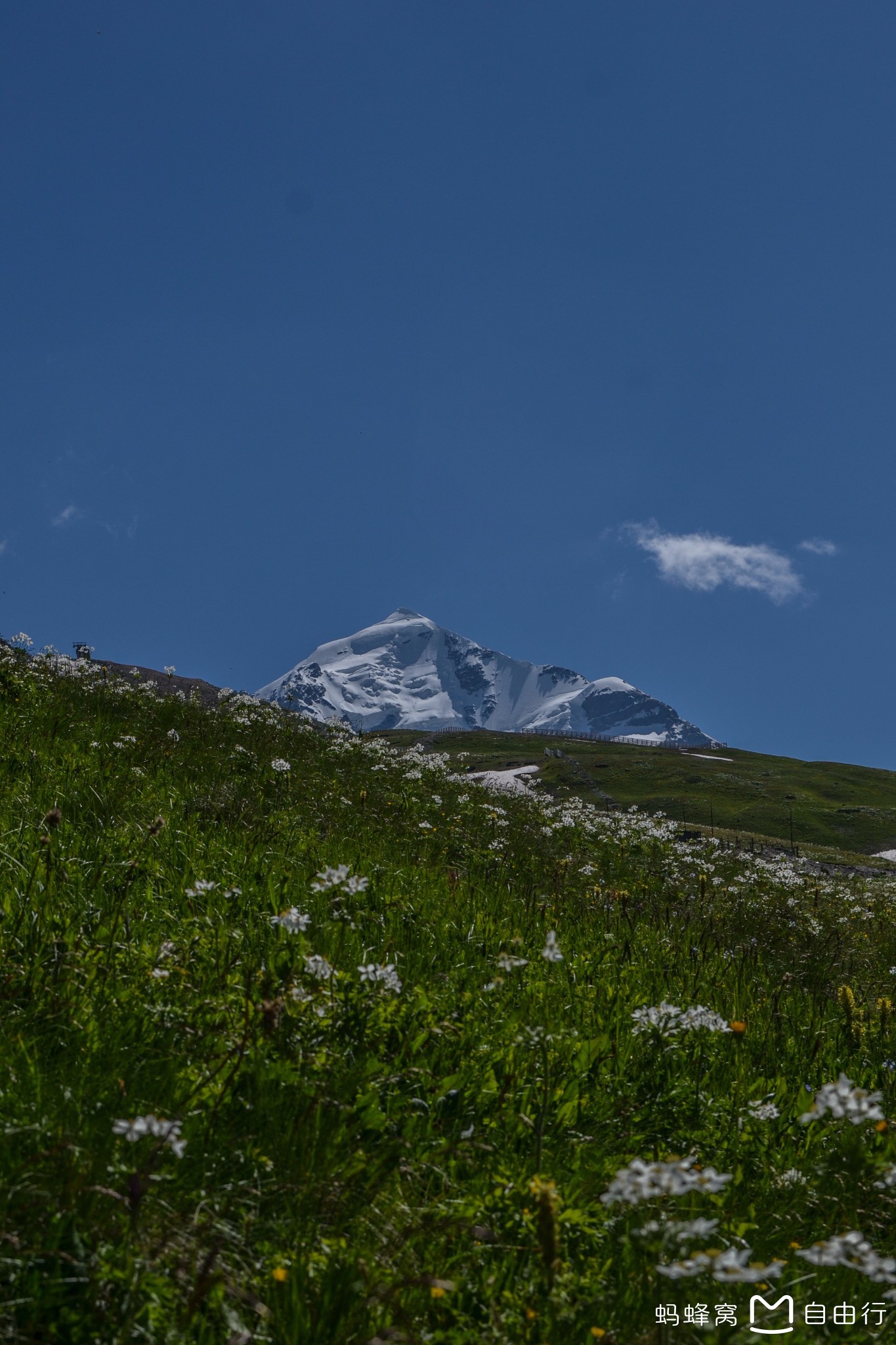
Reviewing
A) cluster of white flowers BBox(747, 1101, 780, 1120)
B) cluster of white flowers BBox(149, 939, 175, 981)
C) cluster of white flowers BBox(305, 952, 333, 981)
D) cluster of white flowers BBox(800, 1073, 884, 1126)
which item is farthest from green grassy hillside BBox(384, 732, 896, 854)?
cluster of white flowers BBox(800, 1073, 884, 1126)

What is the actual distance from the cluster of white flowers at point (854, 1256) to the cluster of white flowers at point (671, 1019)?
61.8 inches

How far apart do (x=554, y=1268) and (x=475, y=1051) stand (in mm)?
1702

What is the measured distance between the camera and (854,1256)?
1967 millimetres

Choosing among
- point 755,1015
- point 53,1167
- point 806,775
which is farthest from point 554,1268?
point 806,775

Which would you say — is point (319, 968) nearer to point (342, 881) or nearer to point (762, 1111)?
point (342, 881)

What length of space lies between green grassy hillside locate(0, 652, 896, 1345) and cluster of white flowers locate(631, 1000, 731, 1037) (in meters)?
0.02

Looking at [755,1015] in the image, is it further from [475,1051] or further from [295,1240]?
[295,1240]

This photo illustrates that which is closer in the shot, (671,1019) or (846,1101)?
(846,1101)

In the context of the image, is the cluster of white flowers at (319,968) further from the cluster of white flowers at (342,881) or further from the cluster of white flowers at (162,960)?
the cluster of white flowers at (162,960)

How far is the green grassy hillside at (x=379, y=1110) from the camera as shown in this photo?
81.9 inches

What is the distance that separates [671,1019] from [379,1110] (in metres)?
1.51

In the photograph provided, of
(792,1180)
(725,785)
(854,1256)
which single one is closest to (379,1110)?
(854,1256)

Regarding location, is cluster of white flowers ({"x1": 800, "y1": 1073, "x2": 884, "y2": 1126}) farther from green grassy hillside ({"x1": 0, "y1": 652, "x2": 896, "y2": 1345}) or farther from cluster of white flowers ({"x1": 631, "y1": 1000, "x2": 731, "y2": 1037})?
cluster of white flowers ({"x1": 631, "y1": 1000, "x2": 731, "y2": 1037})

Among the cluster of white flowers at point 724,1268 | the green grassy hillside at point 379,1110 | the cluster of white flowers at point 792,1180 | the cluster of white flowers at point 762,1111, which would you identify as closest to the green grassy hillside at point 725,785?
the green grassy hillside at point 379,1110
